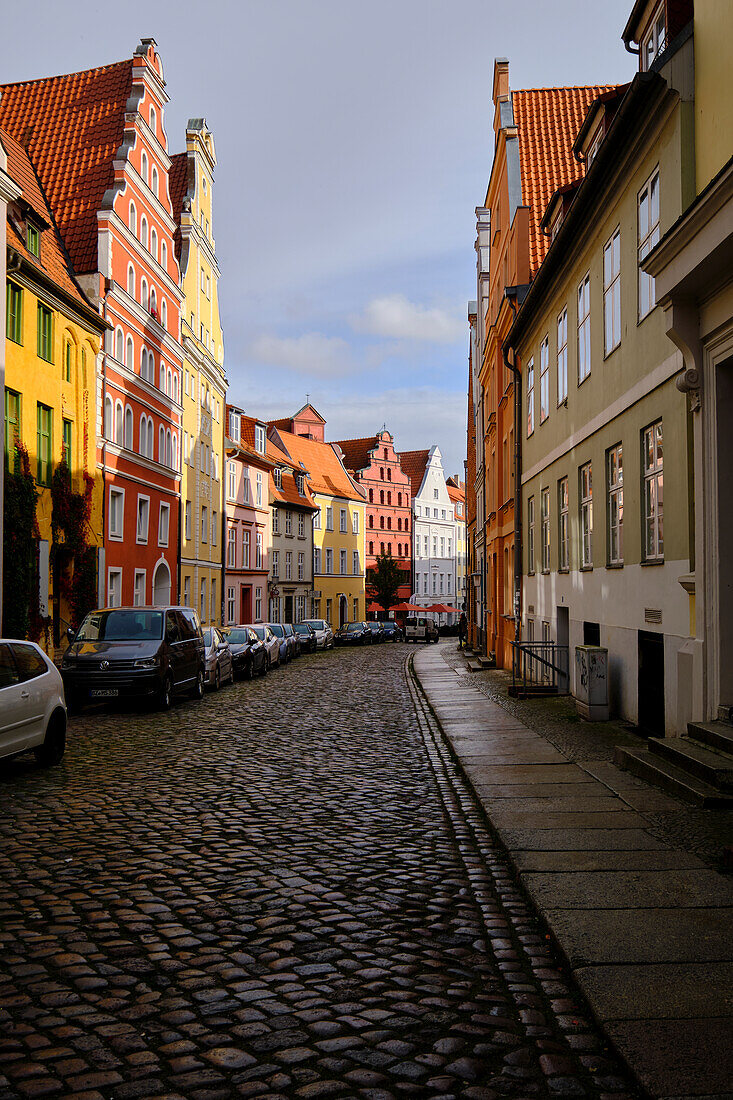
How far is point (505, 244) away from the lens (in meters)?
28.5

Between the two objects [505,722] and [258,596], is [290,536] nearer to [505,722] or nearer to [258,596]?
[258,596]

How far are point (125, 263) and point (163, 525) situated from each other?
9722mm

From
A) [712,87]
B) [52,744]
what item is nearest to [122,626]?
[52,744]

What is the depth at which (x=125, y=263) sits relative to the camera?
30.5 metres

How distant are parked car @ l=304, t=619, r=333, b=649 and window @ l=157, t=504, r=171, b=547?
43.0 feet

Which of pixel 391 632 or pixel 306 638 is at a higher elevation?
pixel 306 638

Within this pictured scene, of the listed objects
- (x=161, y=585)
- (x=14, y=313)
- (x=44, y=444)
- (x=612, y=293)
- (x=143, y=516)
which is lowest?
(x=161, y=585)

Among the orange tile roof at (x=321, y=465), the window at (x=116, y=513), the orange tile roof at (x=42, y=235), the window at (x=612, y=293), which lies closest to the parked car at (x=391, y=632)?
the orange tile roof at (x=321, y=465)

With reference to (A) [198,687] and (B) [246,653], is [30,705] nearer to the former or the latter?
(A) [198,687]

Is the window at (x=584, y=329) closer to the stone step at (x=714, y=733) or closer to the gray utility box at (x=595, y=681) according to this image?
the gray utility box at (x=595, y=681)

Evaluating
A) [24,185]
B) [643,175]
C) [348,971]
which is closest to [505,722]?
[643,175]

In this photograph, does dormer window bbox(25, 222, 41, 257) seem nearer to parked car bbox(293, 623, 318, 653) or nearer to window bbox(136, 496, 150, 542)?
window bbox(136, 496, 150, 542)

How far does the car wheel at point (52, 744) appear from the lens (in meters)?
10.9

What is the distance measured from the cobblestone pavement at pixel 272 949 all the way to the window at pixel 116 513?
20.6m
